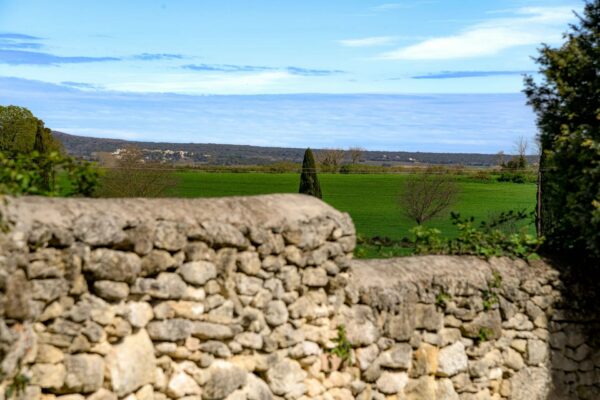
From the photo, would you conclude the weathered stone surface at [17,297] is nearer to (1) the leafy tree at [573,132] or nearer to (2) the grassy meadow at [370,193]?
(1) the leafy tree at [573,132]

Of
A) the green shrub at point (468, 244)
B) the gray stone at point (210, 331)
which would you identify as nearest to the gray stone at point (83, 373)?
the gray stone at point (210, 331)

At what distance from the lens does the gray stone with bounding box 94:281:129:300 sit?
6652mm

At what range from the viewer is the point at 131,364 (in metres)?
6.83

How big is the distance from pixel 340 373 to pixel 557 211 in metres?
4.69

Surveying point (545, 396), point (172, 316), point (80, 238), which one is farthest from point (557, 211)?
point (80, 238)

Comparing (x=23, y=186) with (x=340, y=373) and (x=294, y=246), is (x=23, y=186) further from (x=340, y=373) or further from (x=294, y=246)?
(x=340, y=373)

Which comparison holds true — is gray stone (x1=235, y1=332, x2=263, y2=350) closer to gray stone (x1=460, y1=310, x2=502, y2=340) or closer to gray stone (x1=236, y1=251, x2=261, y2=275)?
gray stone (x1=236, y1=251, x2=261, y2=275)

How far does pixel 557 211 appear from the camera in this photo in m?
12.2

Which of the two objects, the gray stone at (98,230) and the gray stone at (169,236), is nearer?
the gray stone at (98,230)

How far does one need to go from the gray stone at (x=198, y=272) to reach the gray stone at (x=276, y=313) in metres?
0.69

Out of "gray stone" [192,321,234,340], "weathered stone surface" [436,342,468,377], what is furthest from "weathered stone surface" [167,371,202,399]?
"weathered stone surface" [436,342,468,377]

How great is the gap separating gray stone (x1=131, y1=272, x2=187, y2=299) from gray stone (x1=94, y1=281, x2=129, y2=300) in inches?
4.3

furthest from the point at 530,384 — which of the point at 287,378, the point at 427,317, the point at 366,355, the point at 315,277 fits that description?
the point at 287,378

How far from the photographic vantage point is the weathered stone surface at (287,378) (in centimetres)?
801
